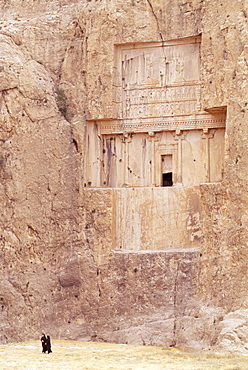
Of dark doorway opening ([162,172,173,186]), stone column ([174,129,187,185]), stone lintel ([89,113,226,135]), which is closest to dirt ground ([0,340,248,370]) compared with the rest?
stone column ([174,129,187,185])

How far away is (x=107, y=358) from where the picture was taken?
21.4m

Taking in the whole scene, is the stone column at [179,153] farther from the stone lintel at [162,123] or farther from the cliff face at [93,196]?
the cliff face at [93,196]

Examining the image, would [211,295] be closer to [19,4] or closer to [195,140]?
[195,140]

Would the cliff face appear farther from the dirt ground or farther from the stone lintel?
the dirt ground

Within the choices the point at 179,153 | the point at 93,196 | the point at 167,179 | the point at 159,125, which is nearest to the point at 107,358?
the point at 93,196

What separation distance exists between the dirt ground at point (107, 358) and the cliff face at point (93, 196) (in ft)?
3.50

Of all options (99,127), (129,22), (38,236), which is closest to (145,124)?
(99,127)

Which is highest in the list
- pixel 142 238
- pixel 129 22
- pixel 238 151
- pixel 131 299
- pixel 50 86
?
pixel 129 22

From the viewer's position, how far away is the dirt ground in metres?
20.0

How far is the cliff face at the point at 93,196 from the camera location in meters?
23.7

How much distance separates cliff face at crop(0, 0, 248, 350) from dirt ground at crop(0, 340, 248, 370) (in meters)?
1.07

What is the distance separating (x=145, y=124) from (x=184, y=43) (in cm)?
318

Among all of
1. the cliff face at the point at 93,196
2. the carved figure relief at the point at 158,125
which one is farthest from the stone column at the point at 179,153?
the cliff face at the point at 93,196

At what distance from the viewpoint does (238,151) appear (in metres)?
23.5
